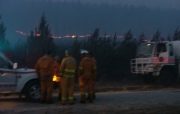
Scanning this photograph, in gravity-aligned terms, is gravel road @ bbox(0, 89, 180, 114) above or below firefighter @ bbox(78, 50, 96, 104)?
below

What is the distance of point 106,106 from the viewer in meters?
13.2

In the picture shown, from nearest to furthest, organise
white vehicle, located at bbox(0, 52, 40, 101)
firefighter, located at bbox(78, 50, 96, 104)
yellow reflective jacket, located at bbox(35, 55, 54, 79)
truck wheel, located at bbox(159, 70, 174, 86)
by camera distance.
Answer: yellow reflective jacket, located at bbox(35, 55, 54, 79) < white vehicle, located at bbox(0, 52, 40, 101) < firefighter, located at bbox(78, 50, 96, 104) < truck wheel, located at bbox(159, 70, 174, 86)

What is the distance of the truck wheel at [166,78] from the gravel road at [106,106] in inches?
279

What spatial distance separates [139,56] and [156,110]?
12.4 meters

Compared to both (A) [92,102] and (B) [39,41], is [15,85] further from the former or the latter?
(B) [39,41]

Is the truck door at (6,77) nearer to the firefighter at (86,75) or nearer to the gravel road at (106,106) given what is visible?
the gravel road at (106,106)

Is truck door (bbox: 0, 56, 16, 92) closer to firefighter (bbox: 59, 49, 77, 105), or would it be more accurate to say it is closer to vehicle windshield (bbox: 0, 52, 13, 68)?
vehicle windshield (bbox: 0, 52, 13, 68)

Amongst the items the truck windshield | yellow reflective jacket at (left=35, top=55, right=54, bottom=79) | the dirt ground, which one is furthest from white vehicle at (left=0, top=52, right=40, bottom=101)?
the truck windshield

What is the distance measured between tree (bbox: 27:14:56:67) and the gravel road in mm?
8061

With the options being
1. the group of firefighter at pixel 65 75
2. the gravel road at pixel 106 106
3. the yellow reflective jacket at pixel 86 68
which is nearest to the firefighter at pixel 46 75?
the group of firefighter at pixel 65 75

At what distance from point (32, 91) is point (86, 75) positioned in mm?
1978

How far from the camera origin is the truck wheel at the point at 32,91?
1434 cm

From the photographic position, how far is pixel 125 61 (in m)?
28.6

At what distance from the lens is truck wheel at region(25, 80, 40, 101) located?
14336 mm
